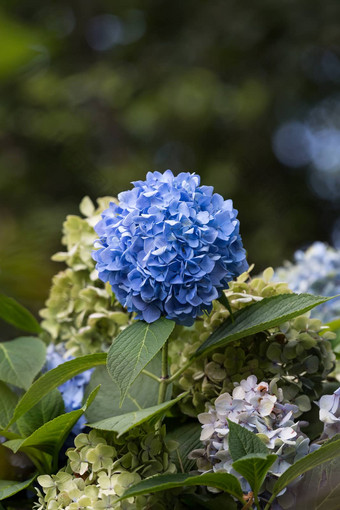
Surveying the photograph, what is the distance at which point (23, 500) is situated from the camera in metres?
0.60

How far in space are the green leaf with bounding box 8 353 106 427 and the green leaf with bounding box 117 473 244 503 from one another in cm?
11

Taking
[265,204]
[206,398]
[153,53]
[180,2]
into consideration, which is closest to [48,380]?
[206,398]

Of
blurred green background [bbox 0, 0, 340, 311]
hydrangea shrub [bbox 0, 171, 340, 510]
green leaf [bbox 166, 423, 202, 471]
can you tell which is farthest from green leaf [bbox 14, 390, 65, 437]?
blurred green background [bbox 0, 0, 340, 311]

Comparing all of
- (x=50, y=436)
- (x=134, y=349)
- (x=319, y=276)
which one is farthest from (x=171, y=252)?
(x=319, y=276)

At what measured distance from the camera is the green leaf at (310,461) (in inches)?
16.2

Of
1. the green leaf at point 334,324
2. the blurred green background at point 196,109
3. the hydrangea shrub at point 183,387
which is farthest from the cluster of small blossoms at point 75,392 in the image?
the blurred green background at point 196,109

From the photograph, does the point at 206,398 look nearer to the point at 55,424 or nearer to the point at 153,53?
the point at 55,424

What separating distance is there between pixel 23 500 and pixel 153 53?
9.95ft

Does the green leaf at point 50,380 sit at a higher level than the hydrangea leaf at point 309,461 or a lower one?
higher

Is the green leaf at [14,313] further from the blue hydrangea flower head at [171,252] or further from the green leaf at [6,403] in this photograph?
the blue hydrangea flower head at [171,252]

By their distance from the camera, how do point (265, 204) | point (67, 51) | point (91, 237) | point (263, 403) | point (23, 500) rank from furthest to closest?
1. point (67, 51)
2. point (265, 204)
3. point (91, 237)
4. point (23, 500)
5. point (263, 403)

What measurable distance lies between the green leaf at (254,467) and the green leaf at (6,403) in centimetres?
24

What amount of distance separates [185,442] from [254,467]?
143 millimetres

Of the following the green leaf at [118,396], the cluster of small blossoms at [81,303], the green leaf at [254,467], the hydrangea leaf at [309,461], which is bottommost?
the hydrangea leaf at [309,461]
